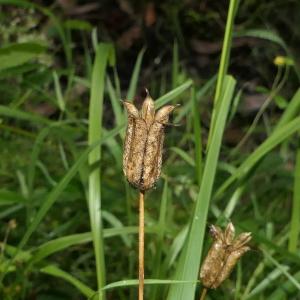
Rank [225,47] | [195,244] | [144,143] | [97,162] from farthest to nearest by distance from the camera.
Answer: [97,162] → [225,47] → [195,244] → [144,143]

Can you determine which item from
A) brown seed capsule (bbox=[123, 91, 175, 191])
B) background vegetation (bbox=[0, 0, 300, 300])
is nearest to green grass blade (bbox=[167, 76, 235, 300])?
background vegetation (bbox=[0, 0, 300, 300])

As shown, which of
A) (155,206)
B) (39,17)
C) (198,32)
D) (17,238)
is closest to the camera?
(17,238)

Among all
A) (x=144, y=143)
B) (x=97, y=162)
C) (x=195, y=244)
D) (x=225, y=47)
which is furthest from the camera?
(x=97, y=162)

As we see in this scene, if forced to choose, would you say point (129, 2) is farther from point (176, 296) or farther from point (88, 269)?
point (176, 296)

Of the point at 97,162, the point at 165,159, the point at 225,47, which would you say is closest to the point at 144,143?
the point at 165,159

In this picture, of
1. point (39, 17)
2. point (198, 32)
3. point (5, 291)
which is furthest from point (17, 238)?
point (198, 32)

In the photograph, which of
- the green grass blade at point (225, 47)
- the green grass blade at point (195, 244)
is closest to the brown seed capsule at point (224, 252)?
the green grass blade at point (195, 244)

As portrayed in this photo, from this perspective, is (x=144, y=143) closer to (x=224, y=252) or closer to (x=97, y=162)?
(x=224, y=252)
